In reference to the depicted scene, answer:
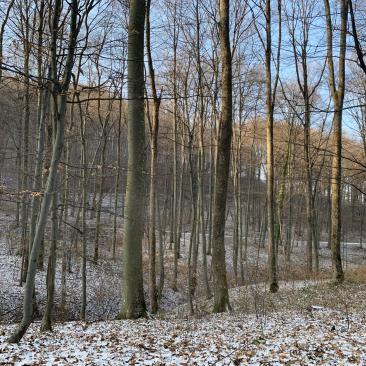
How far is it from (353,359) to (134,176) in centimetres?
512

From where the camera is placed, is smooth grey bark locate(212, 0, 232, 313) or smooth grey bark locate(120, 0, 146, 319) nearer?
smooth grey bark locate(120, 0, 146, 319)

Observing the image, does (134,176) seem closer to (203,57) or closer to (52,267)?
(52,267)

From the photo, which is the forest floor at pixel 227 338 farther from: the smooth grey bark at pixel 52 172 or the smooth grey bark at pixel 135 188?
the smooth grey bark at pixel 135 188

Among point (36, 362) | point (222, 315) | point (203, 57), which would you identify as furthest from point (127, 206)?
point (203, 57)

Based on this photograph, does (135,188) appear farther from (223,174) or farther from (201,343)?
(201,343)

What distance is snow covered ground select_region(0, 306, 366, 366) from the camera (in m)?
4.70

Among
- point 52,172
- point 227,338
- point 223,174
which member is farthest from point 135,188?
point 227,338

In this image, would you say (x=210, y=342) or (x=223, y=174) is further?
(x=223, y=174)

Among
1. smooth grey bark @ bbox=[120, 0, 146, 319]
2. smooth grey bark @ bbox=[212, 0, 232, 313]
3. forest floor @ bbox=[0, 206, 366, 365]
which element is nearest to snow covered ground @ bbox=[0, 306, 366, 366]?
forest floor @ bbox=[0, 206, 366, 365]

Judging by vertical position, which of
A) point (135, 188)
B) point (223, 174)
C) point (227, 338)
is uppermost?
point (223, 174)

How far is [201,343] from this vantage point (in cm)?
561

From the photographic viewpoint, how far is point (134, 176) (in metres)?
8.12

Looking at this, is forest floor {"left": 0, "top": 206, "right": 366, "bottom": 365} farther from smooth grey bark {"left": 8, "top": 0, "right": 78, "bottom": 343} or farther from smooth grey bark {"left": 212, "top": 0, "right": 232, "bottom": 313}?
smooth grey bark {"left": 212, "top": 0, "right": 232, "bottom": 313}

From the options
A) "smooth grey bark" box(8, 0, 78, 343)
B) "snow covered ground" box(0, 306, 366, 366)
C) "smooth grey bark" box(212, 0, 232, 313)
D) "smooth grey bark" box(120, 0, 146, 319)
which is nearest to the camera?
"snow covered ground" box(0, 306, 366, 366)
